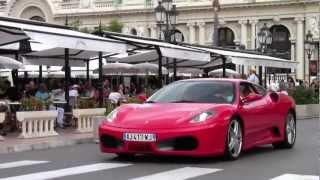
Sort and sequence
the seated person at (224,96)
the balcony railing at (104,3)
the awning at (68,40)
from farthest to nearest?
the balcony railing at (104,3)
the awning at (68,40)
the seated person at (224,96)

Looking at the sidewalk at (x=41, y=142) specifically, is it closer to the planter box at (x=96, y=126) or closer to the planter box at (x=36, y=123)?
the planter box at (x=96, y=126)

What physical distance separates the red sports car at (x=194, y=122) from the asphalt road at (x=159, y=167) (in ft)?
0.82

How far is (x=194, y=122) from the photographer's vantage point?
35.9 ft

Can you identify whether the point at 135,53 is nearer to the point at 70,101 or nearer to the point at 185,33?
the point at 70,101

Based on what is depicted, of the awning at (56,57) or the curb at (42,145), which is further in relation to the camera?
the awning at (56,57)

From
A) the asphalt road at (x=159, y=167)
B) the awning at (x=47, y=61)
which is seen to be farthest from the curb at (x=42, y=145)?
the awning at (x=47, y=61)

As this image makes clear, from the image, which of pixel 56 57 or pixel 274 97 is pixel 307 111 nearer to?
pixel 56 57

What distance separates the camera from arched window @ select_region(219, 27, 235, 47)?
283ft

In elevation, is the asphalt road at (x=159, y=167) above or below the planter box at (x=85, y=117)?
below

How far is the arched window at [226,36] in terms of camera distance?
86.4 m

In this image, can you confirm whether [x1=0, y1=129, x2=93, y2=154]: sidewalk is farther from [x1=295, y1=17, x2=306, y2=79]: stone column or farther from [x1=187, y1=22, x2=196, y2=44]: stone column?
[x1=187, y1=22, x2=196, y2=44]: stone column

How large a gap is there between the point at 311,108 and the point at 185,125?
66.6 ft

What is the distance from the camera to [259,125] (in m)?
12.6

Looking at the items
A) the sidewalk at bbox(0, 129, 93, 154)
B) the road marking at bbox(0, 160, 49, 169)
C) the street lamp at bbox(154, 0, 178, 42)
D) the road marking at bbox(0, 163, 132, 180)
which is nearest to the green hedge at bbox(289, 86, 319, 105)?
the street lamp at bbox(154, 0, 178, 42)
